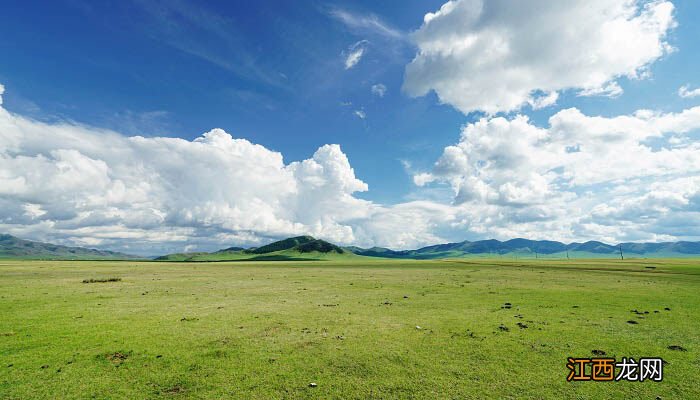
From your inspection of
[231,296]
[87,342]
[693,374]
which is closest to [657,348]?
[693,374]

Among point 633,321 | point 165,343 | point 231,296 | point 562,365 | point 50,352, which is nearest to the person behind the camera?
point 562,365

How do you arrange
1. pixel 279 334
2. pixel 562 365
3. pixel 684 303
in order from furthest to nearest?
pixel 684 303
pixel 279 334
pixel 562 365

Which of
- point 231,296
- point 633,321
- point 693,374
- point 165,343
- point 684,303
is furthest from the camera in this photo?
point 231,296

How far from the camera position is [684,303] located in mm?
27219

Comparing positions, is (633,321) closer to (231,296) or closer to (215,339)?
(215,339)

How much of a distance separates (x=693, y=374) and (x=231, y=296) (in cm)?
3254

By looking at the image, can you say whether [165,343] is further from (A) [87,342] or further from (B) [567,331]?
(B) [567,331]

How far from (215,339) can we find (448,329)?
500 inches

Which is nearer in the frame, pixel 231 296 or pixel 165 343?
pixel 165 343

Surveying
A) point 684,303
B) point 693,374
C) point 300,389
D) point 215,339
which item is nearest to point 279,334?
point 215,339

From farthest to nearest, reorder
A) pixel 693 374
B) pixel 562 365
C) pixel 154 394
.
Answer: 1. pixel 562 365
2. pixel 693 374
3. pixel 154 394

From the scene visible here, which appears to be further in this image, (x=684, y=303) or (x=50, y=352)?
(x=684, y=303)

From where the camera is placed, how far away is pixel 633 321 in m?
20.0

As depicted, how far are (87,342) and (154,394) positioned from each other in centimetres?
847
